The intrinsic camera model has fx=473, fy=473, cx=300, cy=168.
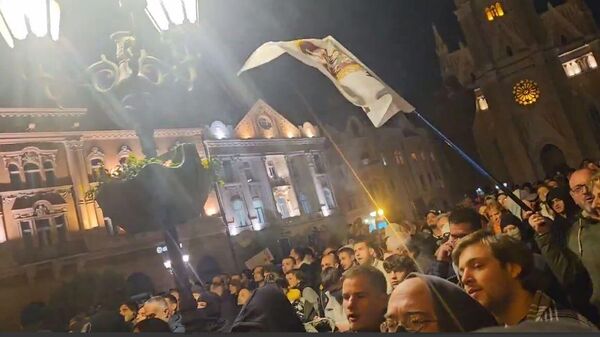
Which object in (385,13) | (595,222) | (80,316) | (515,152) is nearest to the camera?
(595,222)

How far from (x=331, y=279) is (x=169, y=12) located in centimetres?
187

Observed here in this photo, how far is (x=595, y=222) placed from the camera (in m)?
2.20

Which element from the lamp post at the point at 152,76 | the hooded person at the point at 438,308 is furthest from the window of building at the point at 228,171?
the hooded person at the point at 438,308

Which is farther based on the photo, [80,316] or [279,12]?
[279,12]

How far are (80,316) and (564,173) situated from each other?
9.14 ft

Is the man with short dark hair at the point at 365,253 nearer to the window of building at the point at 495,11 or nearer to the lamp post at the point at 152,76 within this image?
the lamp post at the point at 152,76

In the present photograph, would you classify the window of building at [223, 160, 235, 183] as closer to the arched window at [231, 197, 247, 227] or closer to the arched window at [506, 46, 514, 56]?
the arched window at [231, 197, 247, 227]

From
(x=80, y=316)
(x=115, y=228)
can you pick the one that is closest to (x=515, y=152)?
(x=115, y=228)

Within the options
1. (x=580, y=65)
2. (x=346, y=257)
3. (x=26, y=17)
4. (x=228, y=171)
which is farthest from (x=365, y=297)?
(x=26, y=17)

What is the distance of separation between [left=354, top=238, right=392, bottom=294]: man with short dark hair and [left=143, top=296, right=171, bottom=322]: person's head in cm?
117

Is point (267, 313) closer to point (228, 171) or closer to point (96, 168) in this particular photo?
point (228, 171)

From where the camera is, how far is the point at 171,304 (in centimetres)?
279

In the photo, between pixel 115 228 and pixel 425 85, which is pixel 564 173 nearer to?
pixel 425 85

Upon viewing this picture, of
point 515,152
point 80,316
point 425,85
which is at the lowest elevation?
point 80,316
